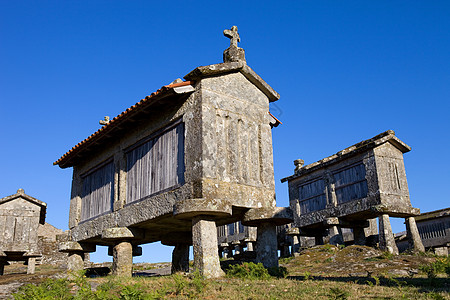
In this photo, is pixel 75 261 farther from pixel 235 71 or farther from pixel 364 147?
pixel 364 147

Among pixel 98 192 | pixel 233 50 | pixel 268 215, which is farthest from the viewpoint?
pixel 98 192

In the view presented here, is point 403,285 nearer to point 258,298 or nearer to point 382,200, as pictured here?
point 258,298

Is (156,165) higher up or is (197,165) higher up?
(156,165)

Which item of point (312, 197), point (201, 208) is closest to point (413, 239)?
point (312, 197)

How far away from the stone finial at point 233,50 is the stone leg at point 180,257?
5318mm

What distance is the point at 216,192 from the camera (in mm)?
8117

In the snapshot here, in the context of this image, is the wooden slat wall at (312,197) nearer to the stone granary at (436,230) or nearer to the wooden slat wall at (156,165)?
the stone granary at (436,230)

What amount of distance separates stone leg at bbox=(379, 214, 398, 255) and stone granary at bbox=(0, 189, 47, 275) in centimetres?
1301

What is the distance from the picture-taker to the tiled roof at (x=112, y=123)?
28.4ft

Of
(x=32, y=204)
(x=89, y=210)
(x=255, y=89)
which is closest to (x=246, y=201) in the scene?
(x=255, y=89)

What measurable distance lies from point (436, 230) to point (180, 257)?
15.3 metres

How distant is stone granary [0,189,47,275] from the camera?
54.7ft

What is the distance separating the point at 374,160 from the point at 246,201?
8.37m

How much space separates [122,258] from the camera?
9.88m
